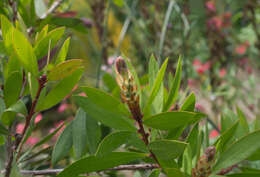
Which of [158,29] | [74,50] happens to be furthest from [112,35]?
[158,29]

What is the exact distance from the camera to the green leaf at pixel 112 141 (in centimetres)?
20

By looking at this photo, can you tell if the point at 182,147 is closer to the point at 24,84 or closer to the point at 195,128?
the point at 195,128

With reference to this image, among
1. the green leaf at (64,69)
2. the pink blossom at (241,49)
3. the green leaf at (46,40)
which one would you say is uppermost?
the green leaf at (46,40)

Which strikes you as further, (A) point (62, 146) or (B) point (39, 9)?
(B) point (39, 9)

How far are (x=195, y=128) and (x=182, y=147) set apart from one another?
0.03 m

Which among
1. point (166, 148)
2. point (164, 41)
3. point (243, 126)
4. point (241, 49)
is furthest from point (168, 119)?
point (241, 49)

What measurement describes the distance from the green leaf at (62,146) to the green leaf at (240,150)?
13 centimetres

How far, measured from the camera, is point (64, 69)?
21 centimetres

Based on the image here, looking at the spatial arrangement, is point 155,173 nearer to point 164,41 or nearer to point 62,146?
point 62,146

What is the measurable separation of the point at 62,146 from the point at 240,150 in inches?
5.8

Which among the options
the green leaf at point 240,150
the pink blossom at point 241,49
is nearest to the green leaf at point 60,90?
the green leaf at point 240,150

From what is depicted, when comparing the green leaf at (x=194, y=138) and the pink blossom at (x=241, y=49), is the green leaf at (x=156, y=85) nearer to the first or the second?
the green leaf at (x=194, y=138)

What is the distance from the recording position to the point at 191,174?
0.21 meters

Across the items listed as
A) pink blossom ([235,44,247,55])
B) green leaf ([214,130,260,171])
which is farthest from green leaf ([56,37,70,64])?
pink blossom ([235,44,247,55])
